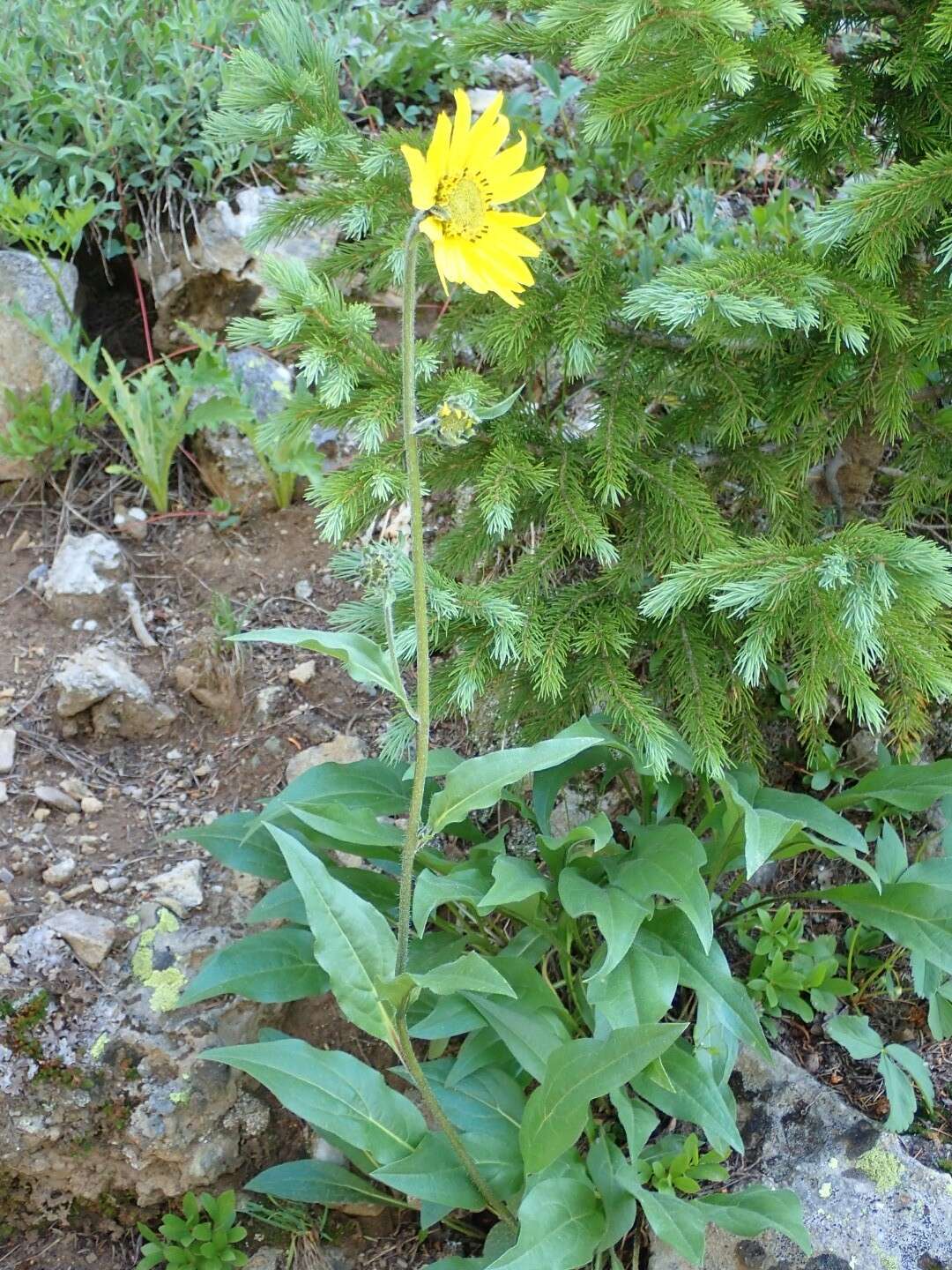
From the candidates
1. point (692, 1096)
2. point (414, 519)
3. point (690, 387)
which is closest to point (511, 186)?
point (414, 519)

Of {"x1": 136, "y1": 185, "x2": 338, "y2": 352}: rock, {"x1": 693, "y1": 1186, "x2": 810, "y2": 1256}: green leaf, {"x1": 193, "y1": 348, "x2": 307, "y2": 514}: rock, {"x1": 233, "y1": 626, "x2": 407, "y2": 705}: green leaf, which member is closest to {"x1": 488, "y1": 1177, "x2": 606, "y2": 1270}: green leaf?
{"x1": 693, "y1": 1186, "x2": 810, "y2": 1256}: green leaf

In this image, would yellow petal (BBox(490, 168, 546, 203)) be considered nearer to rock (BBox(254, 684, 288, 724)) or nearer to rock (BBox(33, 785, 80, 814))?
rock (BBox(254, 684, 288, 724))

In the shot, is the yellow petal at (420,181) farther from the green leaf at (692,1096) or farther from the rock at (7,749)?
the rock at (7,749)

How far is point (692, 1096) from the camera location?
2.05m

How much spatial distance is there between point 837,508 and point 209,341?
1.77 m

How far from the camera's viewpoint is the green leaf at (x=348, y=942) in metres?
1.82

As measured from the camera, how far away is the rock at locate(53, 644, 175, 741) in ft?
9.96

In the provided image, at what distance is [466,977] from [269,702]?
5.29ft

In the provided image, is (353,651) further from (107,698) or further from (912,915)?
(107,698)

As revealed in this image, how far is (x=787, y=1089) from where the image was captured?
7.78 feet

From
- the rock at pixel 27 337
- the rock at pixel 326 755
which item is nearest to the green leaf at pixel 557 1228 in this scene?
the rock at pixel 326 755

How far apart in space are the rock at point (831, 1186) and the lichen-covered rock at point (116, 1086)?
97 cm

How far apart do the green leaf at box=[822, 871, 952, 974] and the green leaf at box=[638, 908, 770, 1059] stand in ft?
1.10

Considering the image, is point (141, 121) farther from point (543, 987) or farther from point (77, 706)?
point (543, 987)
